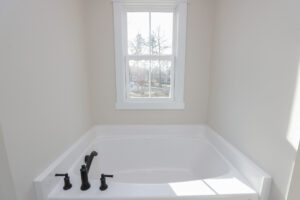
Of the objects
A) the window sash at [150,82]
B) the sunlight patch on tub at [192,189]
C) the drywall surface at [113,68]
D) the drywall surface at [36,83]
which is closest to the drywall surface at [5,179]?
the drywall surface at [36,83]

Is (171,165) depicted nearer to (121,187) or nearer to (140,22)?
(121,187)

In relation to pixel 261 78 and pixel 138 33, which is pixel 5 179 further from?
pixel 138 33

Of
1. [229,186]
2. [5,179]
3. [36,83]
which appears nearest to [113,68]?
[36,83]

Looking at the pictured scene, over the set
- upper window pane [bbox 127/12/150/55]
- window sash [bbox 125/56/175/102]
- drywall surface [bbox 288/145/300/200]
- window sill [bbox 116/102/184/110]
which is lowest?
drywall surface [bbox 288/145/300/200]

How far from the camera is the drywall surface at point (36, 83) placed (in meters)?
0.76

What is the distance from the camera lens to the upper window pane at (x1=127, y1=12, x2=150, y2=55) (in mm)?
1801

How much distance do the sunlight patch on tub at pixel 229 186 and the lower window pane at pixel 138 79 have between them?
1212 millimetres

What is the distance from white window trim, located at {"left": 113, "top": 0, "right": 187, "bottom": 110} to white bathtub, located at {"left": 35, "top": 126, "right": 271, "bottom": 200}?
309 millimetres

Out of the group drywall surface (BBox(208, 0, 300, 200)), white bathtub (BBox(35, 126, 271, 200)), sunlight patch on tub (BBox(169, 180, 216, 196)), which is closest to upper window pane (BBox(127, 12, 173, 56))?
drywall surface (BBox(208, 0, 300, 200))

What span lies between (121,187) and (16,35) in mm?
1100


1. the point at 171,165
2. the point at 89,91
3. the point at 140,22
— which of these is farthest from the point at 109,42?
the point at 171,165

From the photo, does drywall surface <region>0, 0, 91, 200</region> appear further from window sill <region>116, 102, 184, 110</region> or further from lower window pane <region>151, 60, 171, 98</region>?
lower window pane <region>151, 60, 171, 98</region>

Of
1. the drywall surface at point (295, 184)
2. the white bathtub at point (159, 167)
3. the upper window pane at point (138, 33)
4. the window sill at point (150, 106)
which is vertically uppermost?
the upper window pane at point (138, 33)

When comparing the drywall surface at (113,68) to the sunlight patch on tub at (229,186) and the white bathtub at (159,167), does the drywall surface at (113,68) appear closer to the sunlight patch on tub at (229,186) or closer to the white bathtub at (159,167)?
the white bathtub at (159,167)
